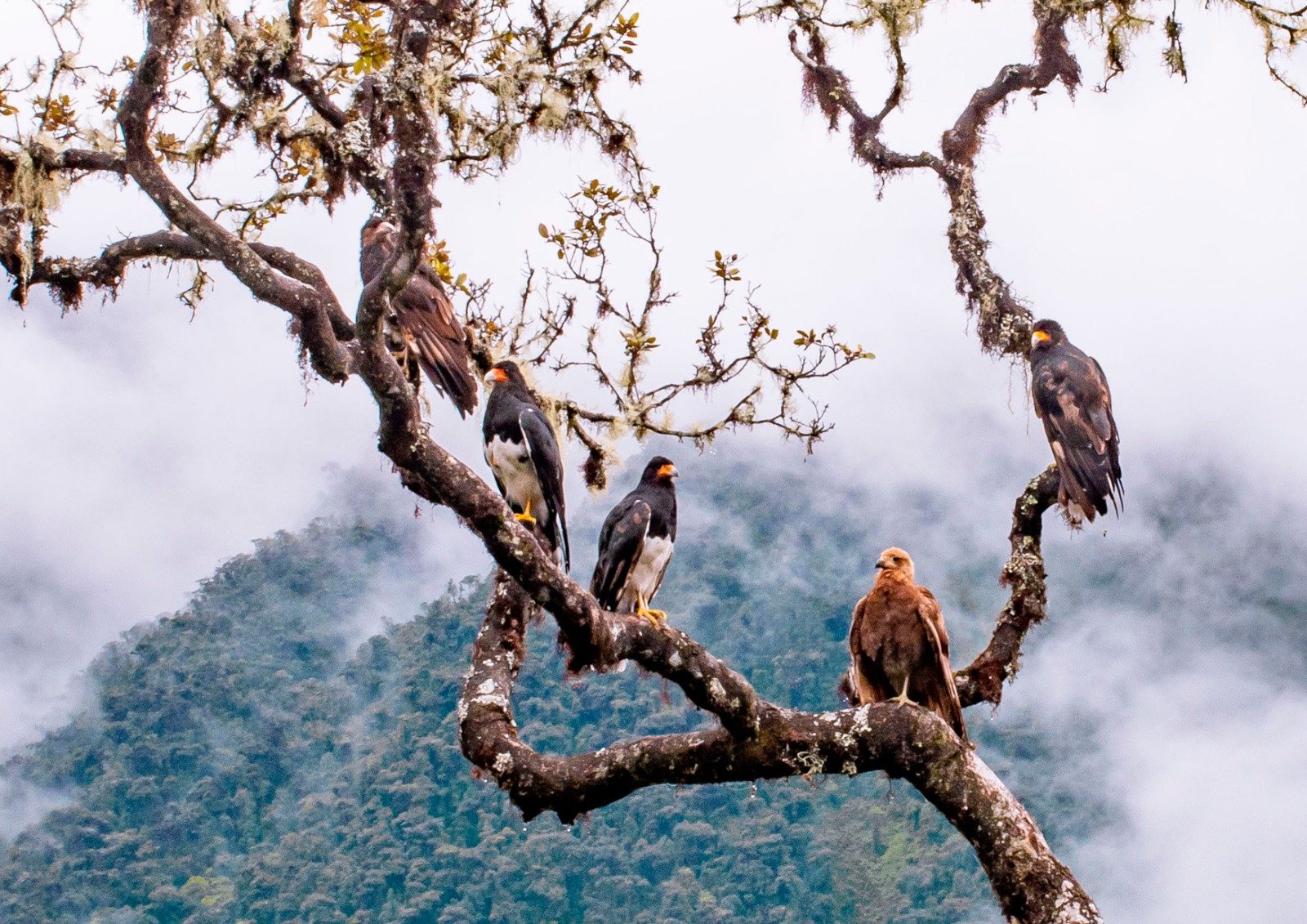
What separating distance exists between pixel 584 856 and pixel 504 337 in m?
35.5

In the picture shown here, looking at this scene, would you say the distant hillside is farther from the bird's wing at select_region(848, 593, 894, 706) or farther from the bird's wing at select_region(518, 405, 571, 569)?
the bird's wing at select_region(848, 593, 894, 706)

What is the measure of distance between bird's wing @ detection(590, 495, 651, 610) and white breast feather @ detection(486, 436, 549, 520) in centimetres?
37

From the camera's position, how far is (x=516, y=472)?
7.77 meters

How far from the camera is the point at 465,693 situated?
17.6 feet

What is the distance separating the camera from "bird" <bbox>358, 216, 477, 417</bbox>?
6680mm

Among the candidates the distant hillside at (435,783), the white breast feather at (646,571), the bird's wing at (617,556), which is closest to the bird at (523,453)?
the bird's wing at (617,556)

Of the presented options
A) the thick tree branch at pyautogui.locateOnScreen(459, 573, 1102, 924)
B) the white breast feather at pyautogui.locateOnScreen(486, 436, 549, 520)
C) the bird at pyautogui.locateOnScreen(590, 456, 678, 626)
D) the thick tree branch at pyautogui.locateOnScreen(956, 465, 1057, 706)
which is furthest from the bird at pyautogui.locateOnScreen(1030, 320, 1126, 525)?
the white breast feather at pyautogui.locateOnScreen(486, 436, 549, 520)

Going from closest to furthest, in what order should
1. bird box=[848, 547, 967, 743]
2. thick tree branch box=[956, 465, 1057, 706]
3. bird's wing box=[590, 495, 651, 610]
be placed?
thick tree branch box=[956, 465, 1057, 706] < bird box=[848, 547, 967, 743] < bird's wing box=[590, 495, 651, 610]

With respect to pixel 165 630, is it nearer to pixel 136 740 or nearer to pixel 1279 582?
pixel 136 740

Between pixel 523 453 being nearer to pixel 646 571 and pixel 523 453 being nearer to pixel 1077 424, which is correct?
pixel 646 571

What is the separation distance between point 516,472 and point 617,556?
691mm

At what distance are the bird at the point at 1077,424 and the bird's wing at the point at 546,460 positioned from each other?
2.20m

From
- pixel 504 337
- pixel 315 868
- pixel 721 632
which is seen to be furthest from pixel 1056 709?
pixel 504 337

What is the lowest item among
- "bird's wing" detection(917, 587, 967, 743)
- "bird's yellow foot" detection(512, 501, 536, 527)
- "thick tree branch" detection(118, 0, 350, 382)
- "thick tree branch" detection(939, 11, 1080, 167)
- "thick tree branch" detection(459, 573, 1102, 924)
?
"thick tree branch" detection(459, 573, 1102, 924)
